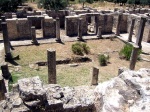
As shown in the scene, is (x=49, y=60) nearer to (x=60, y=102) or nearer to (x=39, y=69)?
(x=39, y=69)

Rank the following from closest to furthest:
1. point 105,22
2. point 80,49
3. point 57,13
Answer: point 80,49 → point 105,22 → point 57,13

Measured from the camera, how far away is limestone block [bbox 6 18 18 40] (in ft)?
64.4

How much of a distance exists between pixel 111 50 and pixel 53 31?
→ 259 inches

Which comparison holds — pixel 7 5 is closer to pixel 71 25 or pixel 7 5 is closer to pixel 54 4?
pixel 54 4

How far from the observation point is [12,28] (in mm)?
19891

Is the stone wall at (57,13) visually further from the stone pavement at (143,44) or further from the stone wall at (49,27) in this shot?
the stone pavement at (143,44)

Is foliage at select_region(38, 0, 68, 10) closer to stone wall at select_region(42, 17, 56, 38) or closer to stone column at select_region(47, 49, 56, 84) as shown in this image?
stone wall at select_region(42, 17, 56, 38)

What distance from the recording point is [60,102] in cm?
501

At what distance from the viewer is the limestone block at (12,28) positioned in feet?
64.4

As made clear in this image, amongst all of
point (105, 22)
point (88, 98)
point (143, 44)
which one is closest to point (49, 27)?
point (105, 22)

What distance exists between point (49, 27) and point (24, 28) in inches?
101

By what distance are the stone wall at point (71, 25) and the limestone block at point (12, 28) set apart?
528 centimetres

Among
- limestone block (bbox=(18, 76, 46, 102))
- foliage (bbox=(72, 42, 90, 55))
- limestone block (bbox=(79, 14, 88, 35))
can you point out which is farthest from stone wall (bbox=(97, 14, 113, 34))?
limestone block (bbox=(18, 76, 46, 102))

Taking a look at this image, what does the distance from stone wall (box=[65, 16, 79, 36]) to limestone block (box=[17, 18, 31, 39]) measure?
4.02m
